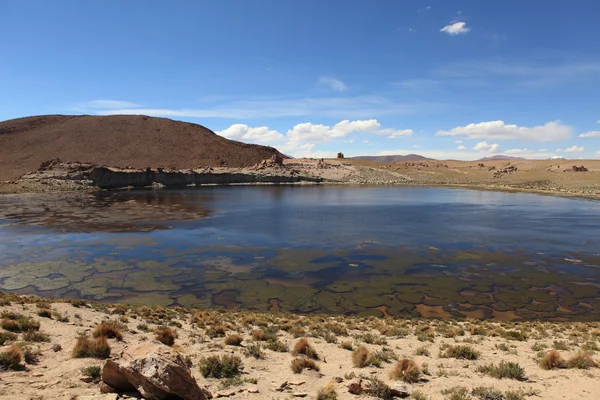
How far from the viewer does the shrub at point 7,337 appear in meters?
7.96

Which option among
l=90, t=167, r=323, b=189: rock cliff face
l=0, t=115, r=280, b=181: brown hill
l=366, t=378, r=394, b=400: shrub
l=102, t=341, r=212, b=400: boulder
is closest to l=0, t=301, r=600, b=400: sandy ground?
l=366, t=378, r=394, b=400: shrub

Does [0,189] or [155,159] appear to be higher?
[155,159]

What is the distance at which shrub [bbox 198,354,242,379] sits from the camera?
7281mm

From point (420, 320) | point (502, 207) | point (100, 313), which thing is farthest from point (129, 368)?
point (502, 207)

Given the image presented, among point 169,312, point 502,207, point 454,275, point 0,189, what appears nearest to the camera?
point 169,312

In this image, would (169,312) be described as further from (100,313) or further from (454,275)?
(454,275)

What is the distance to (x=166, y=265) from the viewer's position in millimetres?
20484

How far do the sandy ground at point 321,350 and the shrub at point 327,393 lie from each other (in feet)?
0.51

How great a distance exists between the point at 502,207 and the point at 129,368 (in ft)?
166

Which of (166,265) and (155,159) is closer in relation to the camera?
(166,265)

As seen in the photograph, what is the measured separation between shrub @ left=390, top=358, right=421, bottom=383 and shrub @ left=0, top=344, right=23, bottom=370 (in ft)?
22.5

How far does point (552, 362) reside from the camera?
25.8 ft

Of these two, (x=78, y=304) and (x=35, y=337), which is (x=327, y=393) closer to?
(x=35, y=337)

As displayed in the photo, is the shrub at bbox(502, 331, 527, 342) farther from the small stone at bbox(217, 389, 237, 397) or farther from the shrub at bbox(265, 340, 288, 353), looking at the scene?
the small stone at bbox(217, 389, 237, 397)
